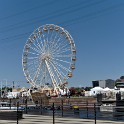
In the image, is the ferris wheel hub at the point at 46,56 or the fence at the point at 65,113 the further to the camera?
the ferris wheel hub at the point at 46,56

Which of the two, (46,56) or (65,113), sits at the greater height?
(46,56)

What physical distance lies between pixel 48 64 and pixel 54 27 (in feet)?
27.6

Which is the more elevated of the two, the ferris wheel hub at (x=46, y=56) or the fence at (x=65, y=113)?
the ferris wheel hub at (x=46, y=56)

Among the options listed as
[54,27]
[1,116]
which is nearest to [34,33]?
[54,27]

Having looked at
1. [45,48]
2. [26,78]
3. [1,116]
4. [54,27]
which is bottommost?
[1,116]

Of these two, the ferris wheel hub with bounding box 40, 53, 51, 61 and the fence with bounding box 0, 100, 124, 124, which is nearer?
the fence with bounding box 0, 100, 124, 124

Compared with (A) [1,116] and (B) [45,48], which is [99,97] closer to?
(B) [45,48]

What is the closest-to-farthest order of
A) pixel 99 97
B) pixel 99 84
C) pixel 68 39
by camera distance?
1. pixel 68 39
2. pixel 99 97
3. pixel 99 84

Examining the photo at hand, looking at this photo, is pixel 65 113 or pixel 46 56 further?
pixel 46 56

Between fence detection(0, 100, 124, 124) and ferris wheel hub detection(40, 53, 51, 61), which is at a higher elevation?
ferris wheel hub detection(40, 53, 51, 61)

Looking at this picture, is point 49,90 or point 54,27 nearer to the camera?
point 54,27

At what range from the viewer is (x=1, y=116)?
2191 centimetres

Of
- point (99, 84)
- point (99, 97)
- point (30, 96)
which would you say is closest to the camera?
point (99, 97)

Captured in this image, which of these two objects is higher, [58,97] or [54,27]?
[54,27]
